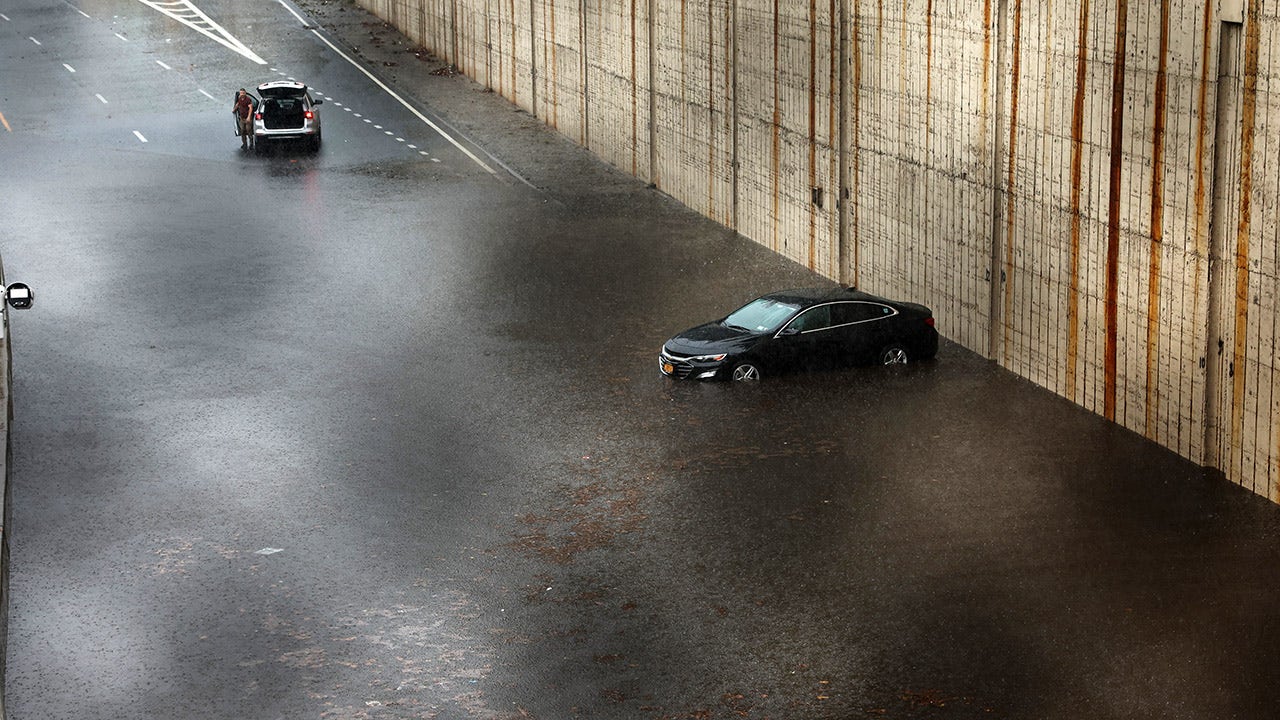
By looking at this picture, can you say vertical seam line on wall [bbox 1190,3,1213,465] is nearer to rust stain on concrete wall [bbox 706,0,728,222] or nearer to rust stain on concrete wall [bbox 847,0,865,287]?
rust stain on concrete wall [bbox 847,0,865,287]

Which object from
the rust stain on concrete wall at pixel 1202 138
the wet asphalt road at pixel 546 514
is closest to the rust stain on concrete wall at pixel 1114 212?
the wet asphalt road at pixel 546 514

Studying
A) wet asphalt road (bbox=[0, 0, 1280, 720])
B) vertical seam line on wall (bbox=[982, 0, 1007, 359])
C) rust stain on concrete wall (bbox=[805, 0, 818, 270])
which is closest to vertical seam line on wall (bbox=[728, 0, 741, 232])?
wet asphalt road (bbox=[0, 0, 1280, 720])

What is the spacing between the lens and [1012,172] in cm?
2347

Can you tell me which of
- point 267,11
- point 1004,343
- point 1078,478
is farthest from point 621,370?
point 267,11

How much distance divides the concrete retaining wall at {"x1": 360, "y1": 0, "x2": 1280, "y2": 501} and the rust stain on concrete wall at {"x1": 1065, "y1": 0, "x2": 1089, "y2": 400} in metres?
0.04

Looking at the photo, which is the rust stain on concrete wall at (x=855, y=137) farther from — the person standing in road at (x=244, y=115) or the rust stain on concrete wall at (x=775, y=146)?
the person standing in road at (x=244, y=115)

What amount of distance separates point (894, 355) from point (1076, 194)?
12.0 ft

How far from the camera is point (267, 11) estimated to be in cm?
6278

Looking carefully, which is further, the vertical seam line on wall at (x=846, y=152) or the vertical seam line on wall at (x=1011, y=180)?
the vertical seam line on wall at (x=846, y=152)

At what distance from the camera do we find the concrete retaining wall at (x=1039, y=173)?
61.5ft

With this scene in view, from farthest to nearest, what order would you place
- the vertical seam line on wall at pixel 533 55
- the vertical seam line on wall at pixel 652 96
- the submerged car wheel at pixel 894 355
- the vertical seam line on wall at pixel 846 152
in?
the vertical seam line on wall at pixel 533 55
the vertical seam line on wall at pixel 652 96
the vertical seam line on wall at pixel 846 152
the submerged car wheel at pixel 894 355

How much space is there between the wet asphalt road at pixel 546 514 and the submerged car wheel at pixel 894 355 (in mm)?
298

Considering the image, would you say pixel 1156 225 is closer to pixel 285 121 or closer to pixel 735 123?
pixel 735 123

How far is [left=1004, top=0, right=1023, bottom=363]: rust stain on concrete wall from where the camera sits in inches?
904
